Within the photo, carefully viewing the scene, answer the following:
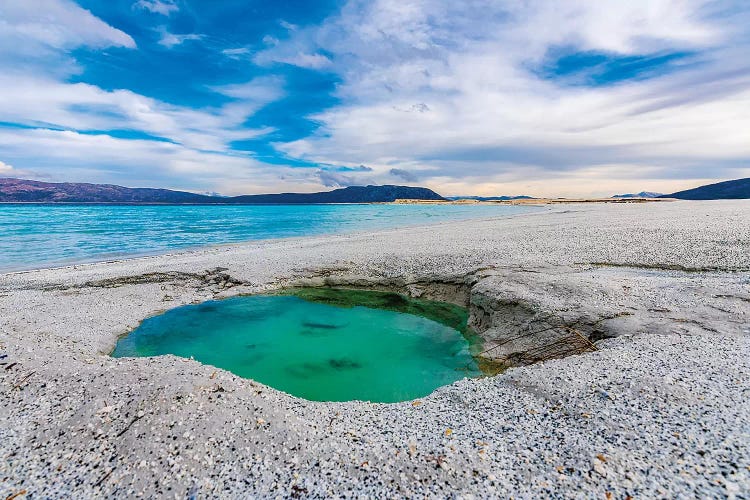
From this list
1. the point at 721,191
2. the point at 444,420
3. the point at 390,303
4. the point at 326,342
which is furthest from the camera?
the point at 721,191

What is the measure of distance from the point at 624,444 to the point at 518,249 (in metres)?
15.9

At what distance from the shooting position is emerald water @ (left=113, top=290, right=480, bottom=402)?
30.0 ft

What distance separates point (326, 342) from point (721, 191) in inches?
8964

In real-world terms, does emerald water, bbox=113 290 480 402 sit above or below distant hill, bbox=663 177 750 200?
below

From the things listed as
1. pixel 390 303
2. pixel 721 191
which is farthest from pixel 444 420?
pixel 721 191

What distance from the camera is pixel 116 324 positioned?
1226cm

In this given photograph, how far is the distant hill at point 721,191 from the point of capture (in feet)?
504

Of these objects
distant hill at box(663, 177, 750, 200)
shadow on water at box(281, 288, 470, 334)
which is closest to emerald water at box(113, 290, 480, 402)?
shadow on water at box(281, 288, 470, 334)

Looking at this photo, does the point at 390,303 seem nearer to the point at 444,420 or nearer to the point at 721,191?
the point at 444,420

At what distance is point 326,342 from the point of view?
37.8 ft

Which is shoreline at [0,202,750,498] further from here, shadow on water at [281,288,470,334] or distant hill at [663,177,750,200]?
distant hill at [663,177,750,200]

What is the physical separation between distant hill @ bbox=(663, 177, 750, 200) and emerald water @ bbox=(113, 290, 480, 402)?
196559 millimetres

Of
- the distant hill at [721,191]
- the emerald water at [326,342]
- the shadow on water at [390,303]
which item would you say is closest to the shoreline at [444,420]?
the emerald water at [326,342]

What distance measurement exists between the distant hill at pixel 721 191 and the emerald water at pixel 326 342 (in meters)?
197
